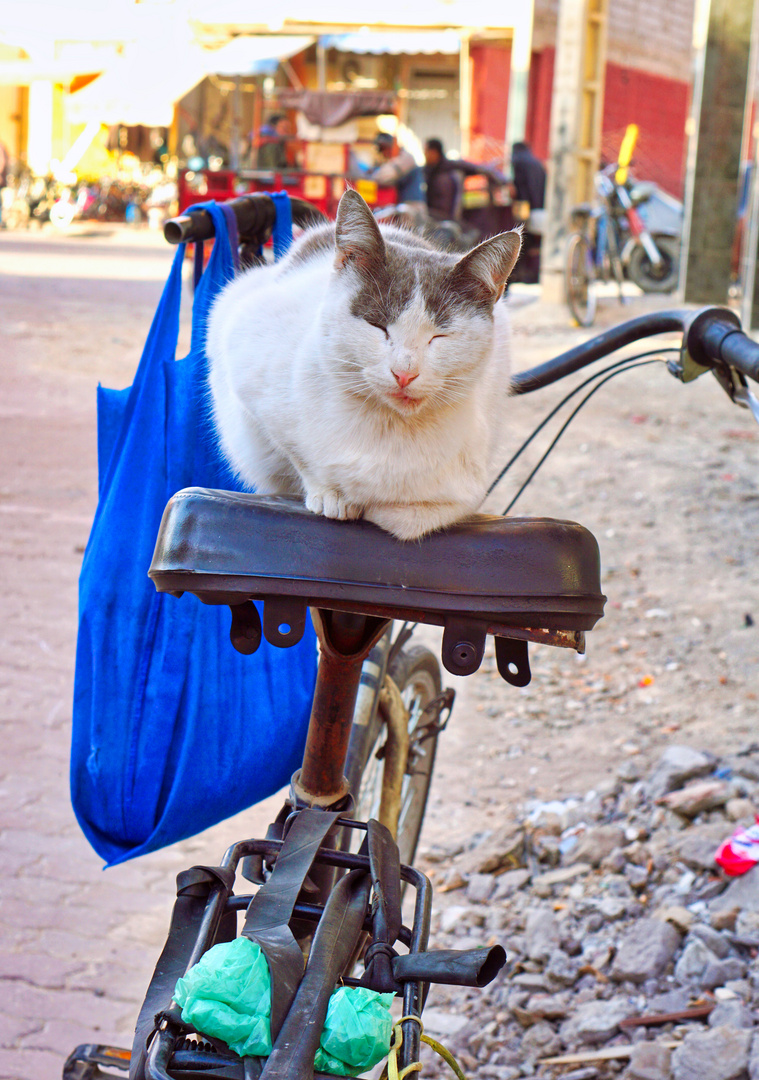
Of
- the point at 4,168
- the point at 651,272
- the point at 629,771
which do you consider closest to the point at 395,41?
the point at 651,272

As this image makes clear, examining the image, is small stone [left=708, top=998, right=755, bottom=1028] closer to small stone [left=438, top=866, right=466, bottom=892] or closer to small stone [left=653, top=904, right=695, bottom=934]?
small stone [left=653, top=904, right=695, bottom=934]

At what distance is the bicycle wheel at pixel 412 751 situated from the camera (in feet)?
6.95

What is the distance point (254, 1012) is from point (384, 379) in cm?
77

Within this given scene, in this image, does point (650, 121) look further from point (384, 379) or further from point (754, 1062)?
point (384, 379)

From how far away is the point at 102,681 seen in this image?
1660 millimetres

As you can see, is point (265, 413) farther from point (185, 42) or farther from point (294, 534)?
point (185, 42)

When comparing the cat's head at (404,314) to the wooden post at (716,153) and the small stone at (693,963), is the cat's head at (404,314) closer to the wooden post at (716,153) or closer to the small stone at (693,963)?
the small stone at (693,963)

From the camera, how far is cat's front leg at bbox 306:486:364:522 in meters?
1.26

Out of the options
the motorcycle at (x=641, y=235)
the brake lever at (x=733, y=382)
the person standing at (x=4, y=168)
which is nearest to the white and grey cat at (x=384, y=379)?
the brake lever at (x=733, y=382)

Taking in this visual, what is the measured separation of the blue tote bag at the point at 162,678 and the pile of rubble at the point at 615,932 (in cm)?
100

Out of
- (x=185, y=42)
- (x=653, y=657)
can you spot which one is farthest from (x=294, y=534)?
(x=185, y=42)

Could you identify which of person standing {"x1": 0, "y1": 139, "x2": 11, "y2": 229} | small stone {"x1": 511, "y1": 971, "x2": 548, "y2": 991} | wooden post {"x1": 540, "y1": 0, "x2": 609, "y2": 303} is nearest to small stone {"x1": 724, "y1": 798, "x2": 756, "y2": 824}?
small stone {"x1": 511, "y1": 971, "x2": 548, "y2": 991}

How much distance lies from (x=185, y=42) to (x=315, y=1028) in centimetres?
2237

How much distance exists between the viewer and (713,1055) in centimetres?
196
